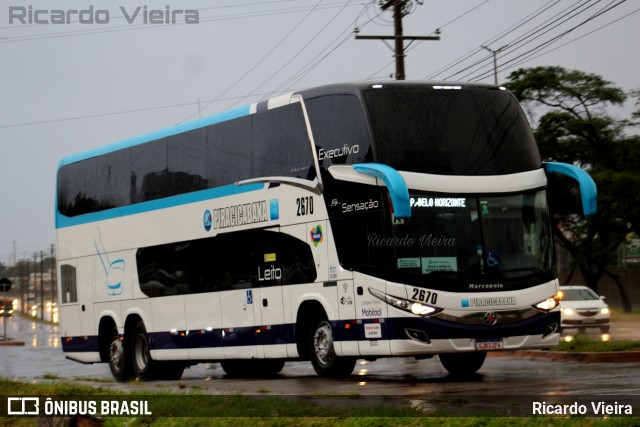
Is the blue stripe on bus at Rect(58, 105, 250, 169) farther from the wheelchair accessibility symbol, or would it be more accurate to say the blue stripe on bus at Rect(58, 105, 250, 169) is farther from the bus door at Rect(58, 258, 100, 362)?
the wheelchair accessibility symbol

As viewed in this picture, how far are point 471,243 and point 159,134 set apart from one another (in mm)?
8498

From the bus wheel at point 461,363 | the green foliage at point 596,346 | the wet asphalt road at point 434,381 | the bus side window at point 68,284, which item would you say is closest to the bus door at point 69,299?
the bus side window at point 68,284

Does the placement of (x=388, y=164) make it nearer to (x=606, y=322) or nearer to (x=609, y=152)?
(x=606, y=322)

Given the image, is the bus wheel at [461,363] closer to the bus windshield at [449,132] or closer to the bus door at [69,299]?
the bus windshield at [449,132]

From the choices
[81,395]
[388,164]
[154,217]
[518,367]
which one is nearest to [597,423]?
[81,395]

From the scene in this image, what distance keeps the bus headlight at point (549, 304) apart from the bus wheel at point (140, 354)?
29.1ft

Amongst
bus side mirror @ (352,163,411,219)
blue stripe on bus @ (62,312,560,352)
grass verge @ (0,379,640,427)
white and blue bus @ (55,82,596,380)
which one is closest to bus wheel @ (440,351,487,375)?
white and blue bus @ (55,82,596,380)

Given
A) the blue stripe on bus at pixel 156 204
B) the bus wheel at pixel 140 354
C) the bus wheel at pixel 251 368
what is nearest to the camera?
the blue stripe on bus at pixel 156 204

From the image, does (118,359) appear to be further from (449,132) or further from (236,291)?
(449,132)

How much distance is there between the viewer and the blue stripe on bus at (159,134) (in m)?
21.6

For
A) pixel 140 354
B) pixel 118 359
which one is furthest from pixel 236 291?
pixel 118 359

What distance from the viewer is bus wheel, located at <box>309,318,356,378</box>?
1845 cm

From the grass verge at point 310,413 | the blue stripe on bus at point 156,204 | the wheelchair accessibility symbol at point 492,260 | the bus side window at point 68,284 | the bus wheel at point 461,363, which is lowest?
the grass verge at point 310,413

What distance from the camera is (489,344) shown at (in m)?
17.2
